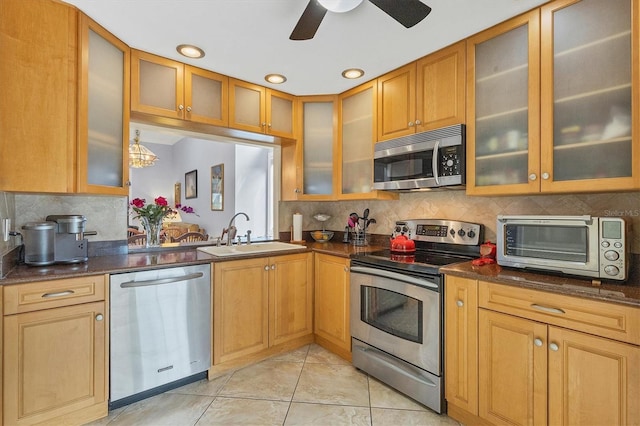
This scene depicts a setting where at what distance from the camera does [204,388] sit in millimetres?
2156

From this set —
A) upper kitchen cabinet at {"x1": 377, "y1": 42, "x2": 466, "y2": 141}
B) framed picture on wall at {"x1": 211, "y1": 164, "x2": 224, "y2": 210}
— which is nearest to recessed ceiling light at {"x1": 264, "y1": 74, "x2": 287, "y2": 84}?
upper kitchen cabinet at {"x1": 377, "y1": 42, "x2": 466, "y2": 141}

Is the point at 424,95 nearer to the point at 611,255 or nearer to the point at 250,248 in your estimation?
the point at 611,255

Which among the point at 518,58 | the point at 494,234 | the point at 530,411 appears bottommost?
the point at 530,411

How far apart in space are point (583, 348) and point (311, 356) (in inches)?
74.5

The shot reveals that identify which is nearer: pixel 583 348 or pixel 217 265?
pixel 583 348

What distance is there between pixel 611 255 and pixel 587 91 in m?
0.84

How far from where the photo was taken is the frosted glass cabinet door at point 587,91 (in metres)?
1.49

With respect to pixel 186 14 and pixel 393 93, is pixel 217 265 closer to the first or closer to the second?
pixel 186 14

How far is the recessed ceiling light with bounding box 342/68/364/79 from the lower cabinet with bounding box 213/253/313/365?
1.57 meters

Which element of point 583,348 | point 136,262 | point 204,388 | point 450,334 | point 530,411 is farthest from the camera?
point 204,388

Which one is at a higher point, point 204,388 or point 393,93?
point 393,93

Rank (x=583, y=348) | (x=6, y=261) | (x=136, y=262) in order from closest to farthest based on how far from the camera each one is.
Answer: (x=583, y=348) < (x=6, y=261) < (x=136, y=262)

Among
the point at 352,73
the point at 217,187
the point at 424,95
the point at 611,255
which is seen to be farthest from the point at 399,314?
the point at 217,187

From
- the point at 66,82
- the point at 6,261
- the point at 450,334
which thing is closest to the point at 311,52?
the point at 66,82
